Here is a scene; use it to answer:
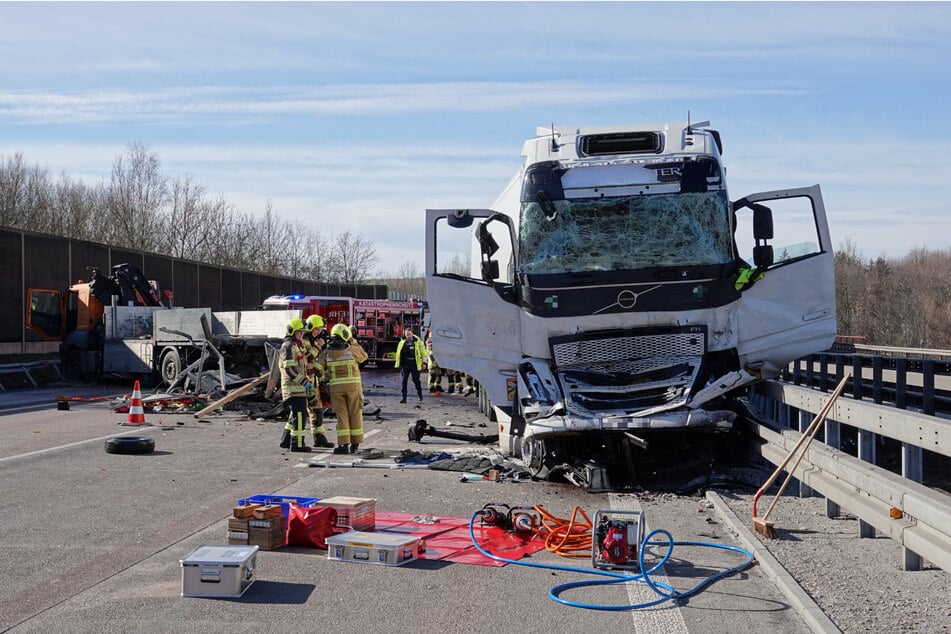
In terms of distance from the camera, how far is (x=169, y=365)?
970 inches

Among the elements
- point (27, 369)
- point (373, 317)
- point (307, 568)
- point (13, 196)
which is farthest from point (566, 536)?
point (13, 196)

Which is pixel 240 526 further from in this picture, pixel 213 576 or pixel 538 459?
pixel 538 459

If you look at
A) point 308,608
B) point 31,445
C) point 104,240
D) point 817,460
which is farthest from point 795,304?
point 104,240

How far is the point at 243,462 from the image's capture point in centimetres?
1186

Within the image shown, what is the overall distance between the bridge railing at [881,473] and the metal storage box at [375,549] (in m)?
2.90

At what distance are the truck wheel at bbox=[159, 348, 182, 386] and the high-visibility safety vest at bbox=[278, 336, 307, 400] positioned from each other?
11594 mm

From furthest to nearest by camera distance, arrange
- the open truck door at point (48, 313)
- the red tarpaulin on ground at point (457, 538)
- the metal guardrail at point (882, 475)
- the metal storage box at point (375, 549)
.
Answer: the open truck door at point (48, 313)
the red tarpaulin on ground at point (457, 538)
the metal storage box at point (375, 549)
the metal guardrail at point (882, 475)

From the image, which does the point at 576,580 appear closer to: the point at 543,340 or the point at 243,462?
the point at 543,340

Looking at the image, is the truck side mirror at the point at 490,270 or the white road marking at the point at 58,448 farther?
the white road marking at the point at 58,448

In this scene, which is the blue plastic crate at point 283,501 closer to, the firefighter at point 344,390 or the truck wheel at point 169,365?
the firefighter at point 344,390

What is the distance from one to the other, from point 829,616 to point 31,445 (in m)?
11.3

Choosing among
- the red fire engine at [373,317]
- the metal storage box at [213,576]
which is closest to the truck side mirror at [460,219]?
the metal storage box at [213,576]

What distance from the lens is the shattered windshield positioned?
10.1 metres

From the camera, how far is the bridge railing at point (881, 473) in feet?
15.9
